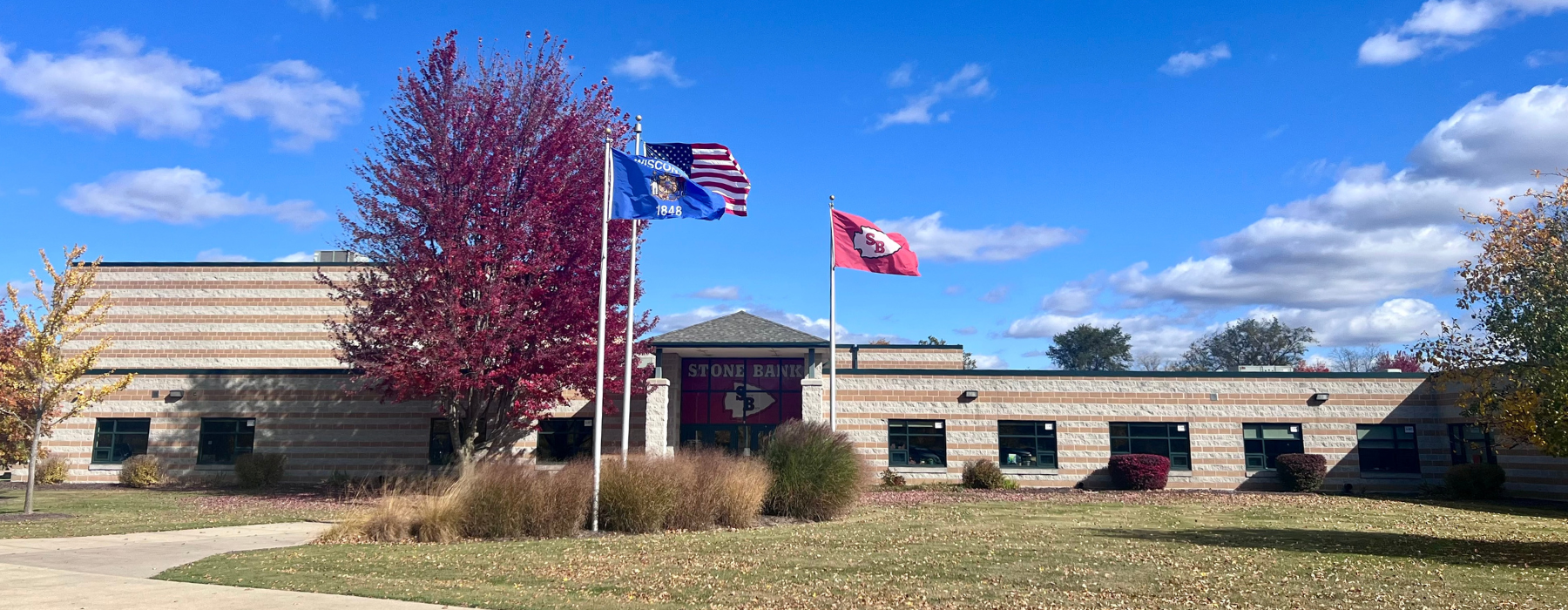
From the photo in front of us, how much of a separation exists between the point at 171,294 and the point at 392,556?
31.7 m

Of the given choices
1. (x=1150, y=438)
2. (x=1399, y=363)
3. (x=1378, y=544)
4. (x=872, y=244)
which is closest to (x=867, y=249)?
(x=872, y=244)

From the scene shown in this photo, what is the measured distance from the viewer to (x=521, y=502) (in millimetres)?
14859

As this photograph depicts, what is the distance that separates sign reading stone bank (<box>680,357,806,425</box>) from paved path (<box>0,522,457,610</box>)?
18521 mm

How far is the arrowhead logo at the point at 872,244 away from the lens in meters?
26.0

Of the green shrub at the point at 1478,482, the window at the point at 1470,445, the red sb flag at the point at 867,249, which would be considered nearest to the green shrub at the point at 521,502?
the red sb flag at the point at 867,249

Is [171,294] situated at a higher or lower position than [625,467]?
higher

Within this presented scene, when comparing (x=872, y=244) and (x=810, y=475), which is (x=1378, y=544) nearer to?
(x=810, y=475)

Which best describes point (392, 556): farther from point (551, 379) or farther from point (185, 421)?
point (185, 421)

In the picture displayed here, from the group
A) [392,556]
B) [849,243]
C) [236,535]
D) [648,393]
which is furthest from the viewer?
[648,393]

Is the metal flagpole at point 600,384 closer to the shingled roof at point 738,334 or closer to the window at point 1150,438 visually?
the shingled roof at point 738,334

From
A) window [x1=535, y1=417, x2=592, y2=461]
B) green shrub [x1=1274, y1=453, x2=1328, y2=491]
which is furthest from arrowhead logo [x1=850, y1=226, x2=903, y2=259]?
green shrub [x1=1274, y1=453, x2=1328, y2=491]

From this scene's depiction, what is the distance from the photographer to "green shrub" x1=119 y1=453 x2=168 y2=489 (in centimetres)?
2802

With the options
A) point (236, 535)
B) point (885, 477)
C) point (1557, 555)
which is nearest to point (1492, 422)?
point (1557, 555)

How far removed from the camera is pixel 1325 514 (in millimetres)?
21016
